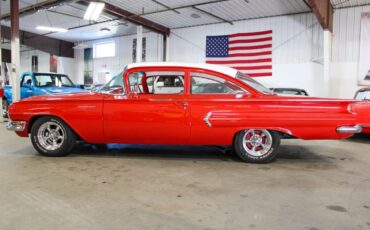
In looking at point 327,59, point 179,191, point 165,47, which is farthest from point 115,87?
point 165,47

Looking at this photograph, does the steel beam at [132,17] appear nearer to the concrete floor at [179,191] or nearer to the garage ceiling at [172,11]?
the garage ceiling at [172,11]

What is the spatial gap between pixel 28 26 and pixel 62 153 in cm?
1521

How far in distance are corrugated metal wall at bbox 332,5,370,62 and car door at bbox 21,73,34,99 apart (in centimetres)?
1117

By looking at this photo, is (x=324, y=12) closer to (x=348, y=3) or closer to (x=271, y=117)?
(x=348, y=3)

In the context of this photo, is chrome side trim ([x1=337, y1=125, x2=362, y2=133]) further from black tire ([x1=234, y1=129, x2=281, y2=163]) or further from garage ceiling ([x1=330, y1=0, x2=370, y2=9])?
garage ceiling ([x1=330, y1=0, x2=370, y2=9])

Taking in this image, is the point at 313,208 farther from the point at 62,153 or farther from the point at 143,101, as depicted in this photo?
the point at 62,153

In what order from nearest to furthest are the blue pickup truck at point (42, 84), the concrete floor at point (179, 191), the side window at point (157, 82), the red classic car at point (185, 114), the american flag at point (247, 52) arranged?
the concrete floor at point (179, 191), the red classic car at point (185, 114), the side window at point (157, 82), the blue pickup truck at point (42, 84), the american flag at point (247, 52)

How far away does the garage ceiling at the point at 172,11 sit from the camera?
1189cm

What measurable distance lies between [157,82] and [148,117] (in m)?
0.57

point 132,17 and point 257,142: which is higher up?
point 132,17

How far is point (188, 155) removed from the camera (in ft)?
15.5

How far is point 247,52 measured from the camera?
13625 mm

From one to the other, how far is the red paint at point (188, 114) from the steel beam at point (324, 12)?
6332 millimetres

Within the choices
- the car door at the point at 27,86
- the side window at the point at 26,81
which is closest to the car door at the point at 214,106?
the car door at the point at 27,86
